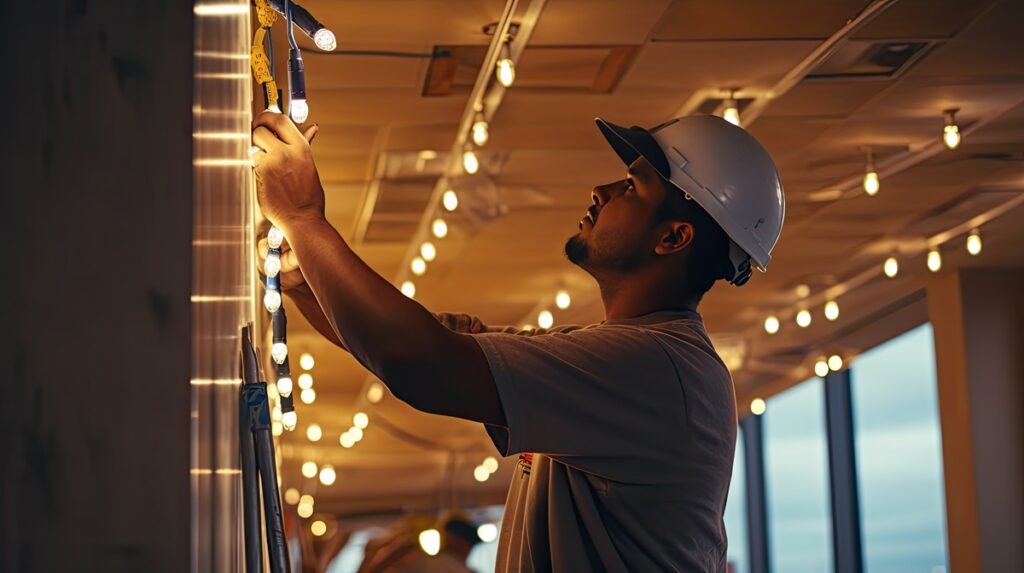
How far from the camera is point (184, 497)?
3.21 ft

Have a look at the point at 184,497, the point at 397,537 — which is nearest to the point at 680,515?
the point at 184,497

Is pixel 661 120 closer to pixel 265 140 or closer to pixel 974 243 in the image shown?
pixel 974 243

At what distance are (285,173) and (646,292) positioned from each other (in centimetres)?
76

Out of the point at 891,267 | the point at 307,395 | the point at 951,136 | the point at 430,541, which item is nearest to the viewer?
the point at 951,136

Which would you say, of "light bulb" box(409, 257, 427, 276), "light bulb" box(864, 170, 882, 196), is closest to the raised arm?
"light bulb" box(864, 170, 882, 196)

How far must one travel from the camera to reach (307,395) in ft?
39.2

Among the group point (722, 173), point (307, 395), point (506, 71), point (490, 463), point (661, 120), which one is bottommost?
point (722, 173)

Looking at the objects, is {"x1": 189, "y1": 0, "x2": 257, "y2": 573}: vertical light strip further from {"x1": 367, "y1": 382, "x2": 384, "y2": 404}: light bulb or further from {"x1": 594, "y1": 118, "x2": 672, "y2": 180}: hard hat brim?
{"x1": 367, "y1": 382, "x2": 384, "y2": 404}: light bulb

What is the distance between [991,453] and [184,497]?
8260mm

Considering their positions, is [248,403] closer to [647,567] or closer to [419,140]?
[647,567]

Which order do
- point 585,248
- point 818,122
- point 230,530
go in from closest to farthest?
point 230,530 < point 585,248 < point 818,122

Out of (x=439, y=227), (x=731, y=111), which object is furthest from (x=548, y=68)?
(x=439, y=227)

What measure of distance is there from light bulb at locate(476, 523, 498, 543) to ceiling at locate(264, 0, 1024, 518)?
4638 millimetres

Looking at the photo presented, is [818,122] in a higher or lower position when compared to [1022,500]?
higher
